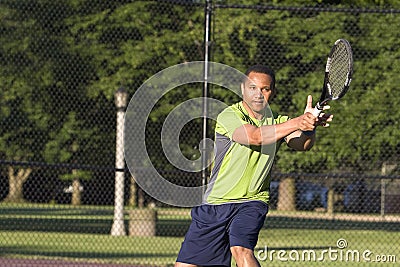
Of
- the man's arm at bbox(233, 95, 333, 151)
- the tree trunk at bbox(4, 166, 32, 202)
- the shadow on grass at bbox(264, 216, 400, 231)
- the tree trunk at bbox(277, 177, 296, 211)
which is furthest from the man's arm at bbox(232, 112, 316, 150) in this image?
the shadow on grass at bbox(264, 216, 400, 231)

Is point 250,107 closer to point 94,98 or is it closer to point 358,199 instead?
point 94,98

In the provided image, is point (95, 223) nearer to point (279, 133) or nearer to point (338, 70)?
point (338, 70)

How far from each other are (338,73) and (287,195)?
27.0 ft

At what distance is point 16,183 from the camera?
14000 mm

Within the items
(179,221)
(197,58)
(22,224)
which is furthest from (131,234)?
(179,221)

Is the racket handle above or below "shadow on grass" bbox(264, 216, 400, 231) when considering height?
below

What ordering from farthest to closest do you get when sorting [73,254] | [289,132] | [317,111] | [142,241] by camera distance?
[142,241] → [73,254] → [289,132] → [317,111]

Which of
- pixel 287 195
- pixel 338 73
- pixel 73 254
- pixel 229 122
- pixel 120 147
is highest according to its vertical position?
pixel 120 147

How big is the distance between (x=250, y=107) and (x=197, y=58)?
20.9ft

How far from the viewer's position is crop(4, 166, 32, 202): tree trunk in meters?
13.5

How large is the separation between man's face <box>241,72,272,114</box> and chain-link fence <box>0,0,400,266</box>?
182 inches

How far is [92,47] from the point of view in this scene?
13.0 metres

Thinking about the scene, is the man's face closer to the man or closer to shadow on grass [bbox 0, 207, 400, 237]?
the man

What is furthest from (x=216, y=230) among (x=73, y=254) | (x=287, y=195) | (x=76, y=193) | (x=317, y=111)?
(x=76, y=193)
